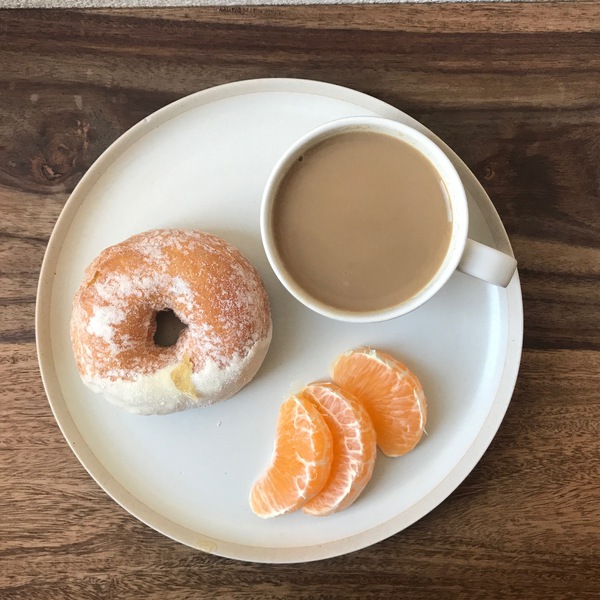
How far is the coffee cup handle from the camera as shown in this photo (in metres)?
0.98

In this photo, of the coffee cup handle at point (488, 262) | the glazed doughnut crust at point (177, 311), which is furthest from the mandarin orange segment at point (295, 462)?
the coffee cup handle at point (488, 262)

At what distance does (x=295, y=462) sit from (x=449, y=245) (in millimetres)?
495

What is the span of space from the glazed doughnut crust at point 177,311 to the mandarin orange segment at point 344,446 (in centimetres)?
18

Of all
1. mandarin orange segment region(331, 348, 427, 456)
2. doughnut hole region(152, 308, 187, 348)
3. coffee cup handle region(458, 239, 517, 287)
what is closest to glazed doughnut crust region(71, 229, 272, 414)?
doughnut hole region(152, 308, 187, 348)

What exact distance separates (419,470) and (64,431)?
2.33 feet

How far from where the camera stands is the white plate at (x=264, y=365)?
1.15 m

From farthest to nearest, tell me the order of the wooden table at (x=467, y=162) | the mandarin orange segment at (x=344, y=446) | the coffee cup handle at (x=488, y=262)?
the wooden table at (x=467, y=162), the mandarin orange segment at (x=344, y=446), the coffee cup handle at (x=488, y=262)

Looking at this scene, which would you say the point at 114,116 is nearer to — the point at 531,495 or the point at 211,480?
the point at 211,480

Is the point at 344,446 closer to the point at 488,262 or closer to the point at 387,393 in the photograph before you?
the point at 387,393

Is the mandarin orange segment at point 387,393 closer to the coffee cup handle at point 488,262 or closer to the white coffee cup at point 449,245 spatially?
the white coffee cup at point 449,245

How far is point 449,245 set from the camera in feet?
3.41

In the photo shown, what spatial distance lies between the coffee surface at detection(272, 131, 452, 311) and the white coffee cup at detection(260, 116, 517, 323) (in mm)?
13

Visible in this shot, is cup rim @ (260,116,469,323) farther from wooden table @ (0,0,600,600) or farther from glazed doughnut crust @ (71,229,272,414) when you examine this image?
wooden table @ (0,0,600,600)

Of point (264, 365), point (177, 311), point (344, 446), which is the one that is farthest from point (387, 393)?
point (177, 311)
